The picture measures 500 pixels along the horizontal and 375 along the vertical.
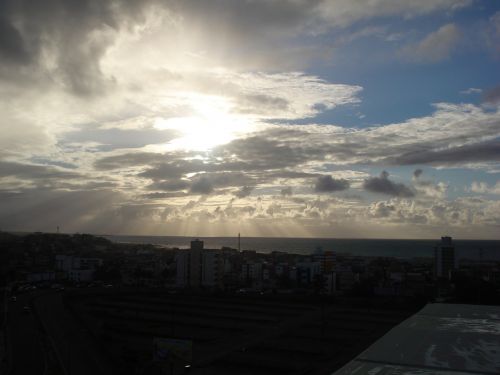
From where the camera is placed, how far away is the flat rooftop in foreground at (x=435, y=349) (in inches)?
298

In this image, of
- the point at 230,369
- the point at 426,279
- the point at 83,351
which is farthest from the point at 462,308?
the point at 426,279

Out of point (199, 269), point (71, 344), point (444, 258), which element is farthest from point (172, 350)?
point (444, 258)

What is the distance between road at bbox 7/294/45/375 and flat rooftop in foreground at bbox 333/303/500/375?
34.3ft

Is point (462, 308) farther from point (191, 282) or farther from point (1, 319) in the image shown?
point (191, 282)

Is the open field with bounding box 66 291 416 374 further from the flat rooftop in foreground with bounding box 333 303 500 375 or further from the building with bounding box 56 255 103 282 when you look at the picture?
the building with bounding box 56 255 103 282

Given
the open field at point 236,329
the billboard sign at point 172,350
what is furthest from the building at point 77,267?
the billboard sign at point 172,350

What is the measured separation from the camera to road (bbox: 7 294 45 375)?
566 inches

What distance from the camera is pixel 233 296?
3372 cm

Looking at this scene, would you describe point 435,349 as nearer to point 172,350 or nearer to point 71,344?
point 172,350

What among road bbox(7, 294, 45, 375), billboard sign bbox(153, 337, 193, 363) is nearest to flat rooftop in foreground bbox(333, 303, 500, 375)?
billboard sign bbox(153, 337, 193, 363)

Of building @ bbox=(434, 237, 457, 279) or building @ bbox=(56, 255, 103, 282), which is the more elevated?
building @ bbox=(434, 237, 457, 279)

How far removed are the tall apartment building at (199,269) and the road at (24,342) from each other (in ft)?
64.1

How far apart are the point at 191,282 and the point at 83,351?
2808cm

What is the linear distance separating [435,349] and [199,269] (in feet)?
121
